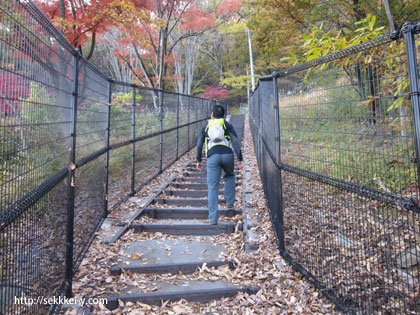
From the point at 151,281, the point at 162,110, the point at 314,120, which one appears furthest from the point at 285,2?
the point at 151,281

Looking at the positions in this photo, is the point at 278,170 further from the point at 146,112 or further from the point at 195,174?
the point at 195,174

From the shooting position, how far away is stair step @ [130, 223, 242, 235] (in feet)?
14.5

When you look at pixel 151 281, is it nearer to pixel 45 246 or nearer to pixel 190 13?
pixel 45 246

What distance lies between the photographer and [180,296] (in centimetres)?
286

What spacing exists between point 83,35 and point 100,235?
754 cm

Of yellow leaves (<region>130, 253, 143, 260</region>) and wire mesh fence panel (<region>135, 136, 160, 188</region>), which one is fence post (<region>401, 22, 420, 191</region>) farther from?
wire mesh fence panel (<region>135, 136, 160, 188</region>)

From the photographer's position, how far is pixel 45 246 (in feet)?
7.20

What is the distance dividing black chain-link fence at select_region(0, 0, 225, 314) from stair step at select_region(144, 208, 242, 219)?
2.49 ft

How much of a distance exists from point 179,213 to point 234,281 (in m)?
2.07

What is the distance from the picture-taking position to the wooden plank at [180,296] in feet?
9.14

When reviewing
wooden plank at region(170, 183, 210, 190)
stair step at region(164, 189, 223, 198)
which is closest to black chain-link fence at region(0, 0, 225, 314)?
stair step at region(164, 189, 223, 198)

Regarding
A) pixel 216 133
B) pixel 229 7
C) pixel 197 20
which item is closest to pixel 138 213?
pixel 216 133

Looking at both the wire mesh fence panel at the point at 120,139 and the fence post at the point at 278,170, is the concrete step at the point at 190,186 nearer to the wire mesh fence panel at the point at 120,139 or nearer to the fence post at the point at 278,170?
the wire mesh fence panel at the point at 120,139

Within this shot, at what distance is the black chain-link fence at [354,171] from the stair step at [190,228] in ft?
3.25
